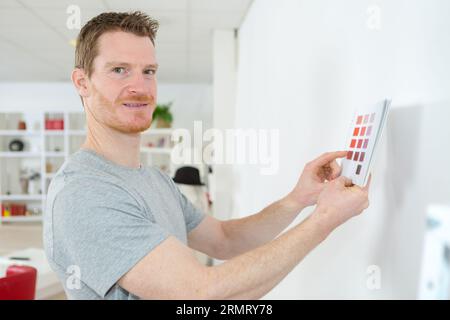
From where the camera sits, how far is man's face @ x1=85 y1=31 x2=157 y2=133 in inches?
25.5

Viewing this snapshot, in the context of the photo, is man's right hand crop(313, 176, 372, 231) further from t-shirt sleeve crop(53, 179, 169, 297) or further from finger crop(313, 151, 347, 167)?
t-shirt sleeve crop(53, 179, 169, 297)

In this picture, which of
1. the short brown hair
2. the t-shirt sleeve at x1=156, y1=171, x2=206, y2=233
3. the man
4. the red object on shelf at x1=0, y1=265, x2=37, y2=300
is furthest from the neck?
the red object on shelf at x1=0, y1=265, x2=37, y2=300

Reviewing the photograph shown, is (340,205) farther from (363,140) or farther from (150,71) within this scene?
(150,71)

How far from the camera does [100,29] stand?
0.65 metres

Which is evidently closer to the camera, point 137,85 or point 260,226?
point 137,85

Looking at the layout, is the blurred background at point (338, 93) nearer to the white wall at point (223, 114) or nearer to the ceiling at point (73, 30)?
the ceiling at point (73, 30)

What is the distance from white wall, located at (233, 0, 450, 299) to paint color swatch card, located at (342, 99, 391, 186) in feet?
0.18

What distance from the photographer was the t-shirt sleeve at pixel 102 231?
0.55 meters

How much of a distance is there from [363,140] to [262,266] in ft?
0.77

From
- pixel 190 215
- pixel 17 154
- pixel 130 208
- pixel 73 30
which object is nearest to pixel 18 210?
pixel 17 154

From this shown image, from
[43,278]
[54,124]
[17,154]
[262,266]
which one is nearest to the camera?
[262,266]

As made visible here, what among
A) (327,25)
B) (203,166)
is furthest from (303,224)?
(203,166)
